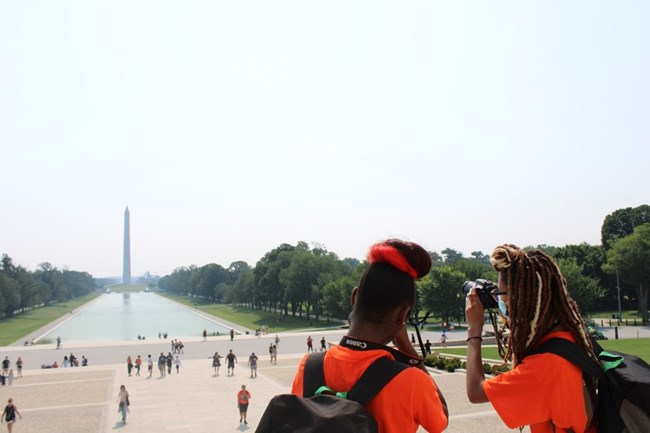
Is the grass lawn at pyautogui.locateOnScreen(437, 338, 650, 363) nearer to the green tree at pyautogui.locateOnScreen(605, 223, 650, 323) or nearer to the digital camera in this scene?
the green tree at pyautogui.locateOnScreen(605, 223, 650, 323)

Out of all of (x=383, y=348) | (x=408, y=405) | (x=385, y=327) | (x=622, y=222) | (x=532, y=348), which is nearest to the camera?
(x=408, y=405)

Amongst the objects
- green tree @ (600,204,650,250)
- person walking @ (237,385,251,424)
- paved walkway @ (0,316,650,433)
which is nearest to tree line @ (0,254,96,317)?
paved walkway @ (0,316,650,433)

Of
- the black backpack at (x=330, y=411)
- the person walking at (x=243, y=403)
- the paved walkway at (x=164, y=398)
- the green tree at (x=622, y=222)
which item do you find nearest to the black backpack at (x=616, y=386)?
the black backpack at (x=330, y=411)

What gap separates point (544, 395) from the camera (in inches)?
103

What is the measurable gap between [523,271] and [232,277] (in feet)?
521

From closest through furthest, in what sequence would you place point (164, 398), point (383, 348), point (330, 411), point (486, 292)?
point (330, 411), point (383, 348), point (486, 292), point (164, 398)

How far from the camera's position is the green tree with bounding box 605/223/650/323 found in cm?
5569

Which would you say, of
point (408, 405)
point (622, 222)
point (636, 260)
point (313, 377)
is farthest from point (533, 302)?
point (622, 222)

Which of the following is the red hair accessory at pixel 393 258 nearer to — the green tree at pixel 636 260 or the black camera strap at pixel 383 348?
the black camera strap at pixel 383 348

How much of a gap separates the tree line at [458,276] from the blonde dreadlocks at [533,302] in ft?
109

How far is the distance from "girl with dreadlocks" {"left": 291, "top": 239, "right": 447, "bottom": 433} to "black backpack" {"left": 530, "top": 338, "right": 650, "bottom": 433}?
0.69 metres

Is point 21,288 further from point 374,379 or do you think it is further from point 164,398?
point 374,379

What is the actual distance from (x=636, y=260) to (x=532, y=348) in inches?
2411

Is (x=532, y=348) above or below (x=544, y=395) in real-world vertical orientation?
above
